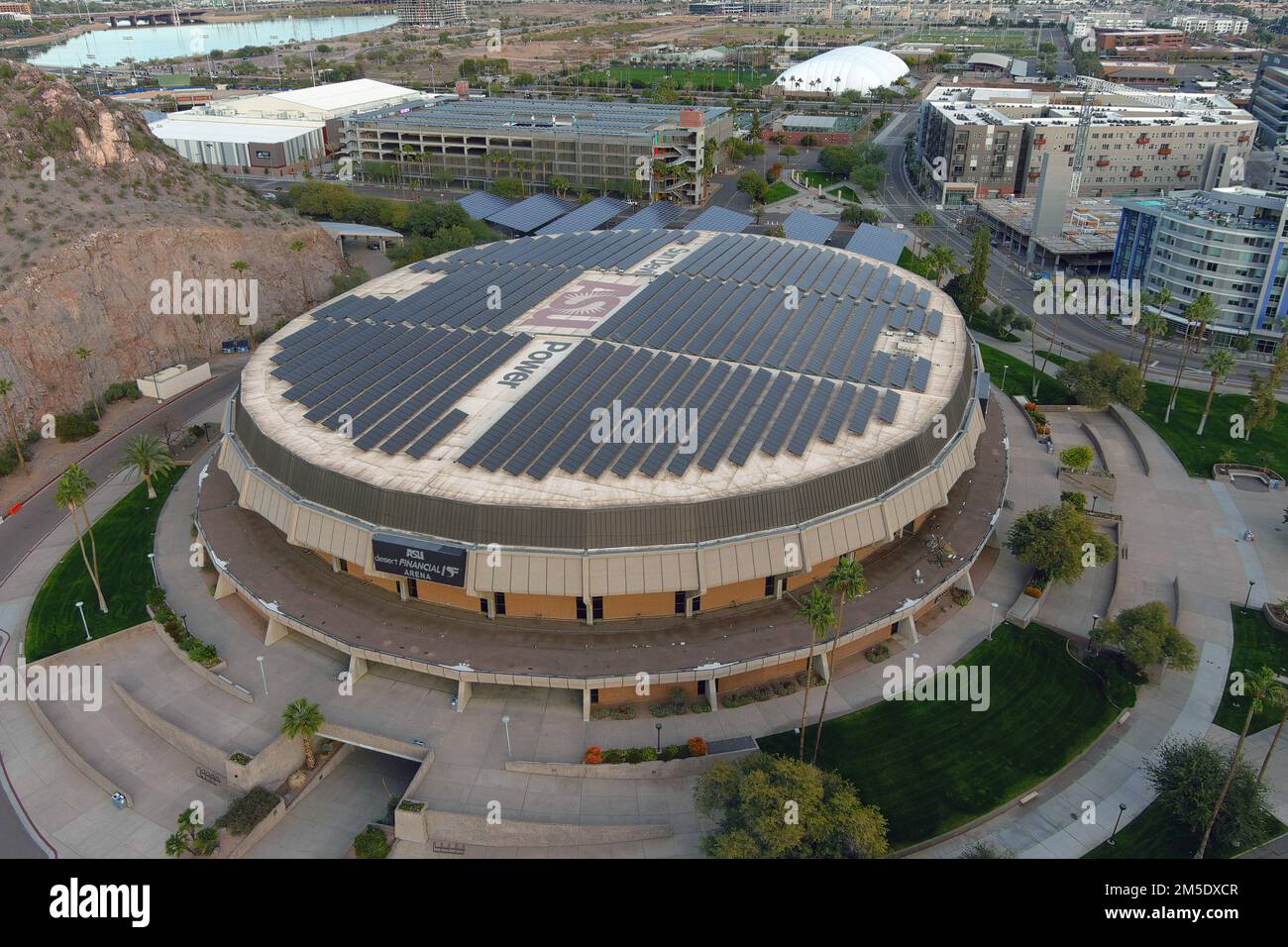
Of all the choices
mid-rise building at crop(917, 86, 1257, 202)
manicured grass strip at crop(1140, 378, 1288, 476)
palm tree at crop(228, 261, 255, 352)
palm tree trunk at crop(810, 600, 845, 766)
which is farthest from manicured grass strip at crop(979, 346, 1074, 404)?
palm tree at crop(228, 261, 255, 352)

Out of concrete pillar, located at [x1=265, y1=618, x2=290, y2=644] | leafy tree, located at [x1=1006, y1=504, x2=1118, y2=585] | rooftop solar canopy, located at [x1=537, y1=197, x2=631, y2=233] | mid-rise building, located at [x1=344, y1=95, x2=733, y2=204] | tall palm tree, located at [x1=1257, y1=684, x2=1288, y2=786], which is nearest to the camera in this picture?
tall palm tree, located at [x1=1257, y1=684, x2=1288, y2=786]

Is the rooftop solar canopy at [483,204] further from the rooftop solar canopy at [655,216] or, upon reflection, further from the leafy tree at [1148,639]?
the leafy tree at [1148,639]

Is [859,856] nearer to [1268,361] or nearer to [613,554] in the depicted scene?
[613,554]

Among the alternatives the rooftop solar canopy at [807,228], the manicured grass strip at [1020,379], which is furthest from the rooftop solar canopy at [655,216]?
the manicured grass strip at [1020,379]

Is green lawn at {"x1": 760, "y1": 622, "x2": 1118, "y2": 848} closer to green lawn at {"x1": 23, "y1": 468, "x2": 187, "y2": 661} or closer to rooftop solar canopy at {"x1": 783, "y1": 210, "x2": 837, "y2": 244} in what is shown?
green lawn at {"x1": 23, "y1": 468, "x2": 187, "y2": 661}

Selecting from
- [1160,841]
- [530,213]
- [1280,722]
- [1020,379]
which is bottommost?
[1160,841]

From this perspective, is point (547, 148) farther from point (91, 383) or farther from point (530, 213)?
point (91, 383)

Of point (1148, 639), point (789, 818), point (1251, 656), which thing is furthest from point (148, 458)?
point (1251, 656)
